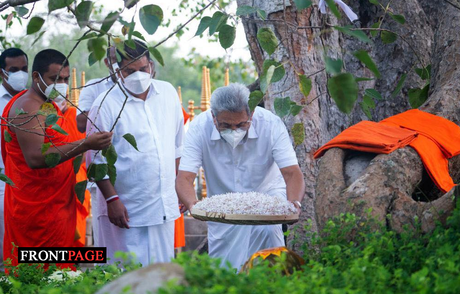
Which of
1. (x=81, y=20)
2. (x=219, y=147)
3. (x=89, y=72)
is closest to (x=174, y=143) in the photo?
(x=219, y=147)

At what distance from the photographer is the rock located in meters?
2.21

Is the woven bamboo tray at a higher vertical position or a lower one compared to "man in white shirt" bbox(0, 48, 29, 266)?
lower

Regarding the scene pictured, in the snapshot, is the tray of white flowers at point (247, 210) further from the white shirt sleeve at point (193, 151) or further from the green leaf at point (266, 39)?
the green leaf at point (266, 39)

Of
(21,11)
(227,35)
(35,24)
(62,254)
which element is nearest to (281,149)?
(62,254)

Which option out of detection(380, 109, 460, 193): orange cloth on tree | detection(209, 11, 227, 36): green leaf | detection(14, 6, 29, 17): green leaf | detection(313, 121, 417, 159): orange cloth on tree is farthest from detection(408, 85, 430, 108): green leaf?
detection(14, 6, 29, 17): green leaf

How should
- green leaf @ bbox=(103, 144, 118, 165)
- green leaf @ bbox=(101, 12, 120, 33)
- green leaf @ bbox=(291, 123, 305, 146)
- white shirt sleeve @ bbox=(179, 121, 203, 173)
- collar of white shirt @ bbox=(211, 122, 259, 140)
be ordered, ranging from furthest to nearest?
white shirt sleeve @ bbox=(179, 121, 203, 173) → collar of white shirt @ bbox=(211, 122, 259, 140) → green leaf @ bbox=(291, 123, 305, 146) → green leaf @ bbox=(103, 144, 118, 165) → green leaf @ bbox=(101, 12, 120, 33)

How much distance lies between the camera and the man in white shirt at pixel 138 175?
5.14 m

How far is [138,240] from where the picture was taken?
5.18 m

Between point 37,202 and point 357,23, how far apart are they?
2.81m

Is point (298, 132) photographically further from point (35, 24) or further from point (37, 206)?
point (35, 24)

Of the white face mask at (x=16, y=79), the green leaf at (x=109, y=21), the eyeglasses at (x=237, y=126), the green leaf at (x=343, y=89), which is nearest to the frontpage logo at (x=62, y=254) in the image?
the eyeglasses at (x=237, y=126)

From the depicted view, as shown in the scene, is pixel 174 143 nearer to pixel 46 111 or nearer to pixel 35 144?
pixel 35 144

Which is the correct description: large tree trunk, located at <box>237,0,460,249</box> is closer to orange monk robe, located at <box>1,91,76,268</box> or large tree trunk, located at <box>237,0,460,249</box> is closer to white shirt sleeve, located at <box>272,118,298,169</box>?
white shirt sleeve, located at <box>272,118,298,169</box>

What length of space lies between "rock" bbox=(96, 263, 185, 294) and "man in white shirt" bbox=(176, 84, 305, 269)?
90.5 inches
